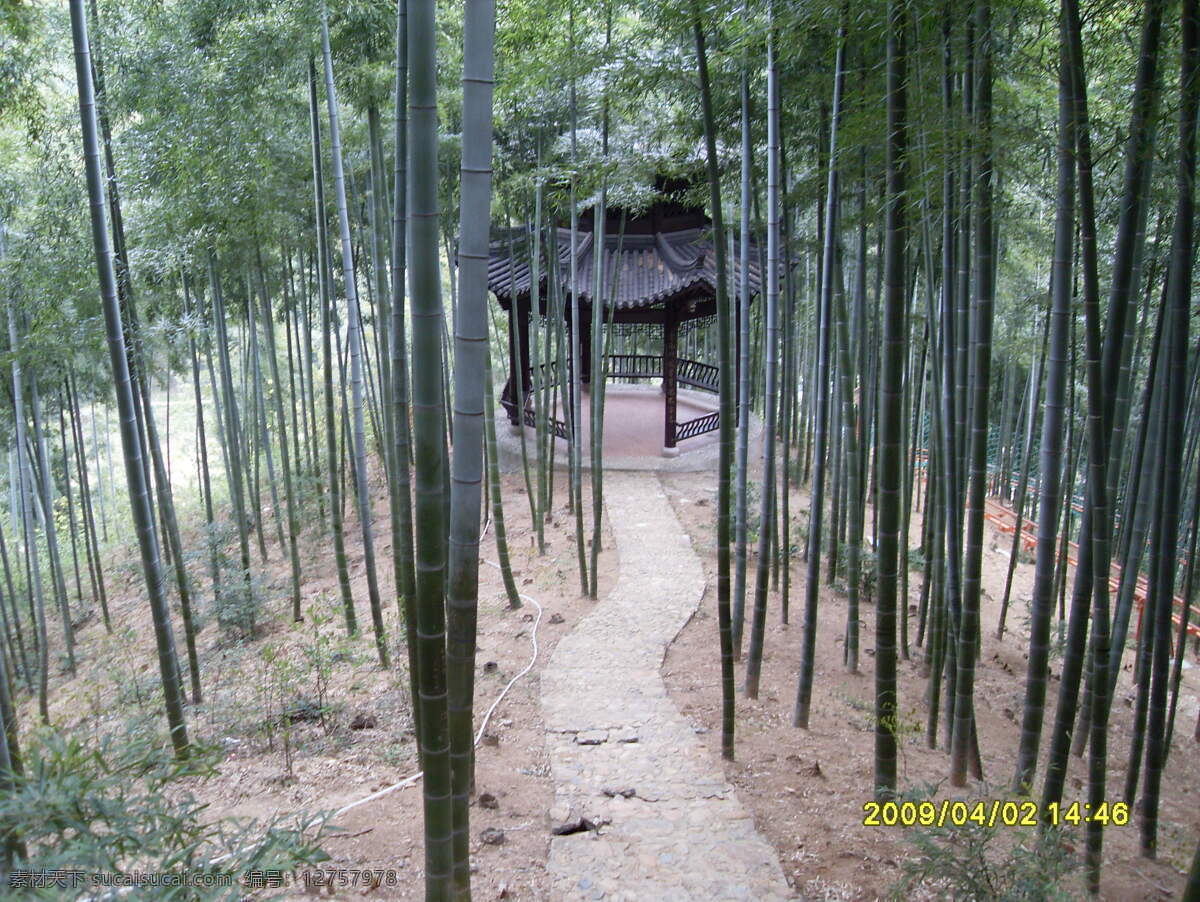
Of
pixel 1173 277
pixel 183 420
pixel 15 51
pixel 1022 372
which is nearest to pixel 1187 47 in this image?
pixel 1173 277

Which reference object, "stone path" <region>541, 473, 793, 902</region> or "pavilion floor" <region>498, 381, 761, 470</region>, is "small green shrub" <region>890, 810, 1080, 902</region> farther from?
"pavilion floor" <region>498, 381, 761, 470</region>

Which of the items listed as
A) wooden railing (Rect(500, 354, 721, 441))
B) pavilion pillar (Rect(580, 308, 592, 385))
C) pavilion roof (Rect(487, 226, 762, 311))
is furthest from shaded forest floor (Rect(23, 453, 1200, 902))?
pavilion pillar (Rect(580, 308, 592, 385))

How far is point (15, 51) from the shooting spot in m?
4.66

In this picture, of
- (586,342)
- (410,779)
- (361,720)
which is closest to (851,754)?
(410,779)

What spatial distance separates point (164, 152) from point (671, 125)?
3.33m

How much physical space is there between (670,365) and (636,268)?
134cm

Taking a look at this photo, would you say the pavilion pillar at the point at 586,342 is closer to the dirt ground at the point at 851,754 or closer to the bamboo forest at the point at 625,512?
the bamboo forest at the point at 625,512

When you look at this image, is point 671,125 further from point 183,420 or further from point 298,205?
point 183,420

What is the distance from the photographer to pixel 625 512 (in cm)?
902

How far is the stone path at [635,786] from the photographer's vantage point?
9.87ft

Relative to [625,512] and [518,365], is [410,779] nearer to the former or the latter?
[625,512]

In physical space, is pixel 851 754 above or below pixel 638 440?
below

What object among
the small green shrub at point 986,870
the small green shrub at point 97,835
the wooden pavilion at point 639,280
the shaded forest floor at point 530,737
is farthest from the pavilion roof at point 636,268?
the small green shrub at point 97,835

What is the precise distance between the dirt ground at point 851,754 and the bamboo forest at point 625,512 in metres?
0.03
